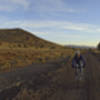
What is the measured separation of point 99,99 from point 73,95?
123cm

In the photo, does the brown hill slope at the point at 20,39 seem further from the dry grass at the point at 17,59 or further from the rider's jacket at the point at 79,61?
the rider's jacket at the point at 79,61

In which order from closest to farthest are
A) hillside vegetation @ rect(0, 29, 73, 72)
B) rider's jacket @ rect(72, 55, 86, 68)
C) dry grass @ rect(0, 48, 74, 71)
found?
rider's jacket @ rect(72, 55, 86, 68) < dry grass @ rect(0, 48, 74, 71) < hillside vegetation @ rect(0, 29, 73, 72)

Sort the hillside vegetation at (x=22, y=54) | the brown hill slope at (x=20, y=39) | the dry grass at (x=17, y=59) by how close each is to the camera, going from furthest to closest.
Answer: the brown hill slope at (x=20, y=39) < the hillside vegetation at (x=22, y=54) < the dry grass at (x=17, y=59)

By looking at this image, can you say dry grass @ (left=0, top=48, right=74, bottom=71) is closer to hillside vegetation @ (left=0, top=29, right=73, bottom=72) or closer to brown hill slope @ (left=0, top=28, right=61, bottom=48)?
hillside vegetation @ (left=0, top=29, right=73, bottom=72)

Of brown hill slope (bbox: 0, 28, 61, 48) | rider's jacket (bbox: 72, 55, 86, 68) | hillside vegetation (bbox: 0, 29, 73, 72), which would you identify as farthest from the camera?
brown hill slope (bbox: 0, 28, 61, 48)

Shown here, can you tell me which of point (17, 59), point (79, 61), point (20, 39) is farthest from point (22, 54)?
point (20, 39)

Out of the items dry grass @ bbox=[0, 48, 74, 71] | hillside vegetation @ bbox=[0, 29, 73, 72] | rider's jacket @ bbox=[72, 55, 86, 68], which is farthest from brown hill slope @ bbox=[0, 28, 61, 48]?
rider's jacket @ bbox=[72, 55, 86, 68]

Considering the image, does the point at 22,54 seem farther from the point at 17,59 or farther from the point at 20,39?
the point at 20,39

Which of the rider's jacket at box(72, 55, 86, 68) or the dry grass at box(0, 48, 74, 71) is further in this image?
the dry grass at box(0, 48, 74, 71)

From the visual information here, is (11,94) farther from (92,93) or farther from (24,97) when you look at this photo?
(92,93)

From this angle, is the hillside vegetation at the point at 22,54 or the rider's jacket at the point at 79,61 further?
the hillside vegetation at the point at 22,54

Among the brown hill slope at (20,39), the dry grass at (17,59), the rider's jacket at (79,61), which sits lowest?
the dry grass at (17,59)

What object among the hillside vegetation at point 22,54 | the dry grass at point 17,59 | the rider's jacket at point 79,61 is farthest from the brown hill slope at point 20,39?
the rider's jacket at point 79,61

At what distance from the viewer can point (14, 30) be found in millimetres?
170500
